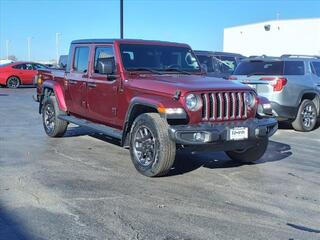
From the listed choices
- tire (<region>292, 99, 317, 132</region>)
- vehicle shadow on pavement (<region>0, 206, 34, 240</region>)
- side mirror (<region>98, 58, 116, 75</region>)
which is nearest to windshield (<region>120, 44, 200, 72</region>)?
side mirror (<region>98, 58, 116, 75</region>)

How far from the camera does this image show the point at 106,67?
7.64m

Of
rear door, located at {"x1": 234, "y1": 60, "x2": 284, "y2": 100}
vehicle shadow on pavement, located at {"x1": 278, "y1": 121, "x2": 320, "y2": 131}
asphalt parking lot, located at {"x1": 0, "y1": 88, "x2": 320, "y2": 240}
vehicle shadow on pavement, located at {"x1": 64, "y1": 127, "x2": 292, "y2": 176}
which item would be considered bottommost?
vehicle shadow on pavement, located at {"x1": 278, "y1": 121, "x2": 320, "y2": 131}

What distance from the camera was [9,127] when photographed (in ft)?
38.3

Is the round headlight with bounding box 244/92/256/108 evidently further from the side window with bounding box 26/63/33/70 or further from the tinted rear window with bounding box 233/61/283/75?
the side window with bounding box 26/63/33/70

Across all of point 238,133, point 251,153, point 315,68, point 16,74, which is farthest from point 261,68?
point 16,74

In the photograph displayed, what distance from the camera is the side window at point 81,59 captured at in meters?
8.89

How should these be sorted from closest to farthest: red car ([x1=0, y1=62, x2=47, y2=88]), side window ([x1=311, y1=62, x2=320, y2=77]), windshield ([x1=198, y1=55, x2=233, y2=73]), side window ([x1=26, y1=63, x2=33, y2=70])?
1. side window ([x1=311, y1=62, x2=320, y2=77])
2. windshield ([x1=198, y1=55, x2=233, y2=73])
3. red car ([x1=0, y1=62, x2=47, y2=88])
4. side window ([x1=26, y1=63, x2=33, y2=70])

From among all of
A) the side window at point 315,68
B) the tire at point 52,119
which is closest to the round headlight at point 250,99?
the tire at point 52,119

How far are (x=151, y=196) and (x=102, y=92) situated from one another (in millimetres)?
2742

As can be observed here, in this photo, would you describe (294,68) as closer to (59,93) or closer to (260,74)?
(260,74)

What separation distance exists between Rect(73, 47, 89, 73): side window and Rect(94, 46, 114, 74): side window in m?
0.35

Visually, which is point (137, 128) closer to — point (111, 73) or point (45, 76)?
point (111, 73)

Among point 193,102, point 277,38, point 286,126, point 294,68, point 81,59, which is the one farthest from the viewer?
point 277,38

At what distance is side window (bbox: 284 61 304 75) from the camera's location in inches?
448
